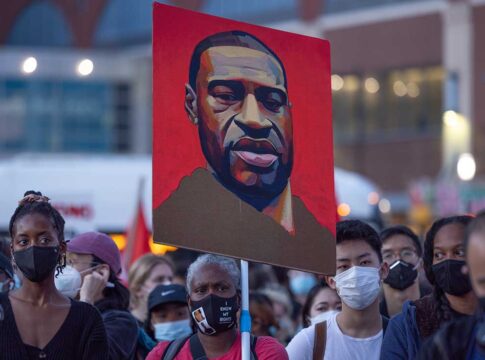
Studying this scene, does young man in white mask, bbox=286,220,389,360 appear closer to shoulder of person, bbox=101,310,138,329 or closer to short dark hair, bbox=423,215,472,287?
short dark hair, bbox=423,215,472,287

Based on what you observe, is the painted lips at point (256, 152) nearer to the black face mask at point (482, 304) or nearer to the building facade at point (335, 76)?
the black face mask at point (482, 304)

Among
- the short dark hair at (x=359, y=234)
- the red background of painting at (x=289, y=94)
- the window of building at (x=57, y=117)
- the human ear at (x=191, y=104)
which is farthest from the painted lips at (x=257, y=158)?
the window of building at (x=57, y=117)

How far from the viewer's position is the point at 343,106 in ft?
143

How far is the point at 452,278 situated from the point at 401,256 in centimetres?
229

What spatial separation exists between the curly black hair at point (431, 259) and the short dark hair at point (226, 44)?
94 cm

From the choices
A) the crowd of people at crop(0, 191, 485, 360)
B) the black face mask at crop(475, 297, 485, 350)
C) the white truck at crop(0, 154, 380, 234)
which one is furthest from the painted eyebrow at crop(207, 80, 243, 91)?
the white truck at crop(0, 154, 380, 234)

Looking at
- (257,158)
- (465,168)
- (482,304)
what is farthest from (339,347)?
(465,168)

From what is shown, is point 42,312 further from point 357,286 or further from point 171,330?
point 171,330

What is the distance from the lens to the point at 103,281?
6.66 m

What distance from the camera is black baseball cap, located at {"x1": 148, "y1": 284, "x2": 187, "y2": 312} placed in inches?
291

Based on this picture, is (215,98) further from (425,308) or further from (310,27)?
(310,27)

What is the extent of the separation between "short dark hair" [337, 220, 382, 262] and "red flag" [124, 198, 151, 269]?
6331 millimetres

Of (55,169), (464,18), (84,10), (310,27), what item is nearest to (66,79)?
(84,10)

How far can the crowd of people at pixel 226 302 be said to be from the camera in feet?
16.4
